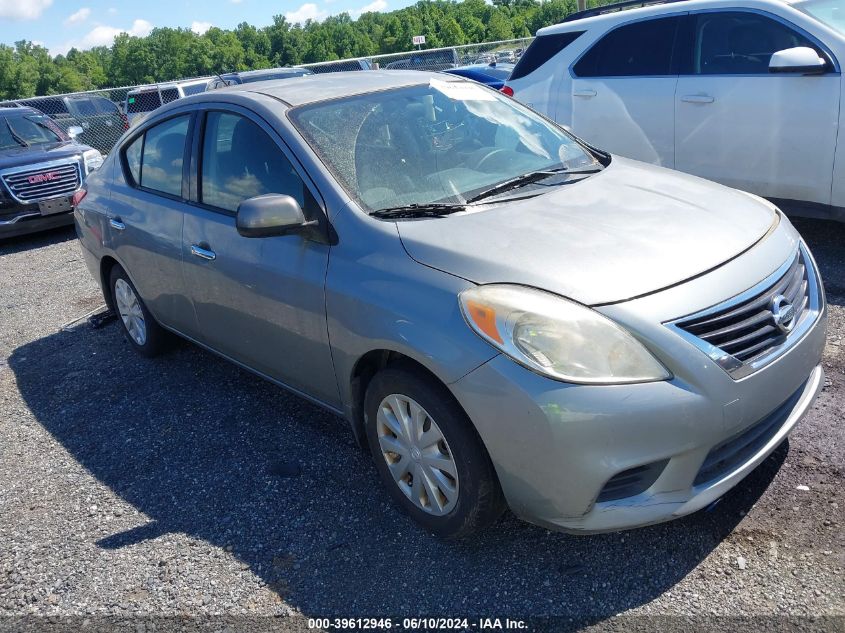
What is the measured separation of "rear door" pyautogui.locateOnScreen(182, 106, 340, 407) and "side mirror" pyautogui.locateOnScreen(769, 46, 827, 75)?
139 inches

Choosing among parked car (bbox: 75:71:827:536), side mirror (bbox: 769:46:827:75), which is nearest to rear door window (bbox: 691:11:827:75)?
side mirror (bbox: 769:46:827:75)

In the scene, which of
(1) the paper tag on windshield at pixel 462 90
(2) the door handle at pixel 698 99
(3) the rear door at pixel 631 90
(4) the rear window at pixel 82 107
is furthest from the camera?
(4) the rear window at pixel 82 107

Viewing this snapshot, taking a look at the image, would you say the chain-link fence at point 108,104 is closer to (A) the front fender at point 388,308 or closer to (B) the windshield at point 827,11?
(B) the windshield at point 827,11

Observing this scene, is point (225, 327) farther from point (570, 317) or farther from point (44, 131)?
point (44, 131)

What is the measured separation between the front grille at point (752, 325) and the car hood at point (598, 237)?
0.16 metres

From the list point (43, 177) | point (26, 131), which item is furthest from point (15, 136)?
point (43, 177)

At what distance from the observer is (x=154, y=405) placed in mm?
4637

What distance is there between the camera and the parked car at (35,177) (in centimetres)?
952

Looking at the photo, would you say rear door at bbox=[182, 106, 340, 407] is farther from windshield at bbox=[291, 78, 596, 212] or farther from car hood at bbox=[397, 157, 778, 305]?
car hood at bbox=[397, 157, 778, 305]

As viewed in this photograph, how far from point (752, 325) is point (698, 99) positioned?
373 centimetres

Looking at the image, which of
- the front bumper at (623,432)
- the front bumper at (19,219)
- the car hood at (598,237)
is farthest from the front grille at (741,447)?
the front bumper at (19,219)

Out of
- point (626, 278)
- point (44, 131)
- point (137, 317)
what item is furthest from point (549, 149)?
point (44, 131)

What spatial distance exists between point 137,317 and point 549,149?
2.95m

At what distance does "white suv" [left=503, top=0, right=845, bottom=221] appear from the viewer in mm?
5262
